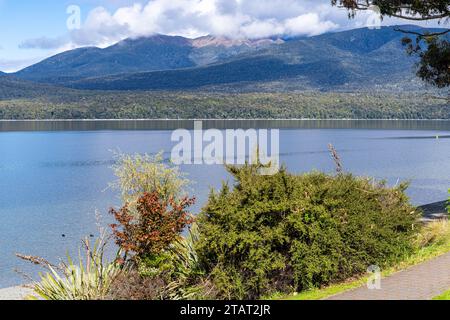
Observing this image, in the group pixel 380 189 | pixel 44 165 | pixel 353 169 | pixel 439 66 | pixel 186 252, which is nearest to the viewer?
pixel 186 252

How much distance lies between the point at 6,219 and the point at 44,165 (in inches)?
1540

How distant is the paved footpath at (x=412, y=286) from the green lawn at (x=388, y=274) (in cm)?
27

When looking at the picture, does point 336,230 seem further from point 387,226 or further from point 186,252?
point 186,252

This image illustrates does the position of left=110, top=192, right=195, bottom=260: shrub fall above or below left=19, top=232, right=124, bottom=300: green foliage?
above

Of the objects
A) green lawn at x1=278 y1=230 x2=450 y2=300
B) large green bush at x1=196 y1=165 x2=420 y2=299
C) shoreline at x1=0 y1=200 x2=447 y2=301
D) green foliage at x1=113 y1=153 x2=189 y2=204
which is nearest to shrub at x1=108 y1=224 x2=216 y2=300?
large green bush at x1=196 y1=165 x2=420 y2=299

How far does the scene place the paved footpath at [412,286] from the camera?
9211 mm

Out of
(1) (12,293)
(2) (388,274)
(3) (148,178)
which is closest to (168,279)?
(2) (388,274)

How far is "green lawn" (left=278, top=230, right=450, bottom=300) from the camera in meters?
10.2

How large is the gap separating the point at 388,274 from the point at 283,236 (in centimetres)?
189

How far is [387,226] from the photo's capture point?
1260cm

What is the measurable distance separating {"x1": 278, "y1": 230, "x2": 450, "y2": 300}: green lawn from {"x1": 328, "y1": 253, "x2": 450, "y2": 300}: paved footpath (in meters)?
0.27

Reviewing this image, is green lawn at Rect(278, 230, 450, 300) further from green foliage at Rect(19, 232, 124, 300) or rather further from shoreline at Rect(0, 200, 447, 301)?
shoreline at Rect(0, 200, 447, 301)

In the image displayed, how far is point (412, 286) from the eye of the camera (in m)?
9.76
